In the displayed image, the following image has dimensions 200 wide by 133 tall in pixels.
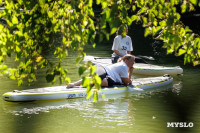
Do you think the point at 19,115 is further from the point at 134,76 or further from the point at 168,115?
the point at 134,76

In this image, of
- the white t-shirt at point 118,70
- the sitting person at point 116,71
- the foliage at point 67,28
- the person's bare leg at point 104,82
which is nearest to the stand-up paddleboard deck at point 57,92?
the person's bare leg at point 104,82

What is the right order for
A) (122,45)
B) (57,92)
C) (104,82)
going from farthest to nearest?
(122,45) → (104,82) → (57,92)

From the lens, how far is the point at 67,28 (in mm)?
3760

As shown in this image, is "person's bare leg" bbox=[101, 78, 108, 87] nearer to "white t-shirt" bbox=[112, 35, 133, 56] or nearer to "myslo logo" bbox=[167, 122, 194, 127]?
"white t-shirt" bbox=[112, 35, 133, 56]

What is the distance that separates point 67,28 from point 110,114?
18.9 feet

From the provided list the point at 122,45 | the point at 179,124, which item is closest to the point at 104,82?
the point at 122,45

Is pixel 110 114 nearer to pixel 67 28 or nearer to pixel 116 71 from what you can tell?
pixel 116 71

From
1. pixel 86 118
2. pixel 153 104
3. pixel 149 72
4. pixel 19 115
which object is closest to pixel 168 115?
pixel 153 104

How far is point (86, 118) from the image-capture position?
891 centimetres

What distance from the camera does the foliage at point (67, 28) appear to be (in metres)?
3.53

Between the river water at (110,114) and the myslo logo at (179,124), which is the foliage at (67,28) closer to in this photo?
the river water at (110,114)

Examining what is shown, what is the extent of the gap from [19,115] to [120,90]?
334 cm

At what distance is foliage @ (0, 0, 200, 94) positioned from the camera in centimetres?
353

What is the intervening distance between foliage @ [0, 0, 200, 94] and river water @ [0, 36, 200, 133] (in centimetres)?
426
